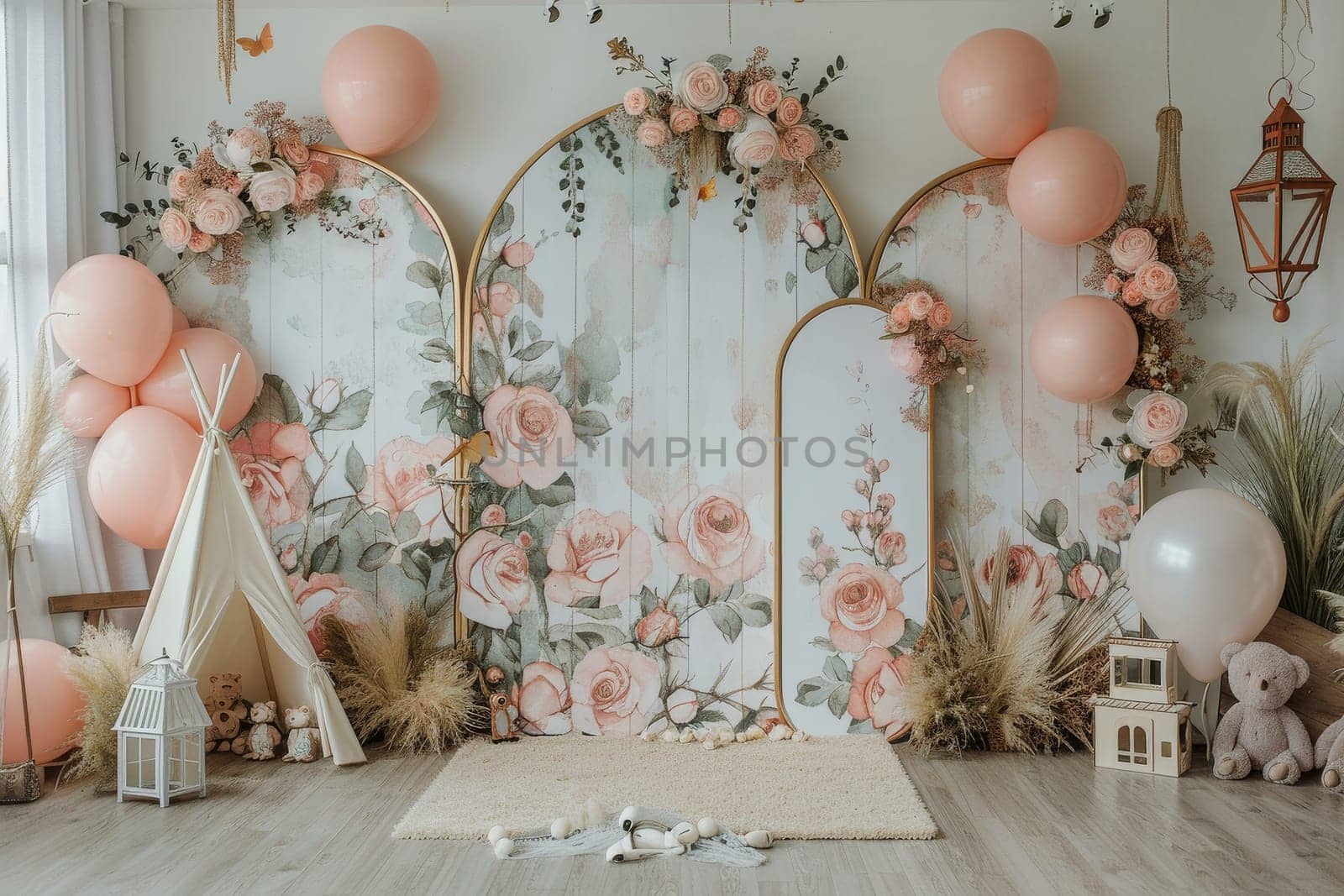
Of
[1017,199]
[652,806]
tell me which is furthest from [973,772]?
[1017,199]

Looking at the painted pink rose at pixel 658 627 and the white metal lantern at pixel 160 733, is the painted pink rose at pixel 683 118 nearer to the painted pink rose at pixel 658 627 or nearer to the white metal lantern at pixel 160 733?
the painted pink rose at pixel 658 627

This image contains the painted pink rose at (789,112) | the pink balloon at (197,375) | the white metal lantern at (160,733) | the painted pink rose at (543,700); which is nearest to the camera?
the white metal lantern at (160,733)

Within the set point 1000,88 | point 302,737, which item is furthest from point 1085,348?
point 302,737

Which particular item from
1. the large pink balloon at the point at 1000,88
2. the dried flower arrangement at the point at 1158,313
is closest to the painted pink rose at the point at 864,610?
the dried flower arrangement at the point at 1158,313

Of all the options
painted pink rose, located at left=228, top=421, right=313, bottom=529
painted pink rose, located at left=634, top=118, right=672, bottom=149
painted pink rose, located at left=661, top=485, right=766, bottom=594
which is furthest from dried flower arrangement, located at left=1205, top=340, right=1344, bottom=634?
painted pink rose, located at left=228, top=421, right=313, bottom=529

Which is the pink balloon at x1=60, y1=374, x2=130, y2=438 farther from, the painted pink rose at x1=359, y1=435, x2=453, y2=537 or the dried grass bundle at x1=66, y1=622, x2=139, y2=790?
the painted pink rose at x1=359, y1=435, x2=453, y2=537

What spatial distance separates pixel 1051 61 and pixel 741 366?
1.40 metres

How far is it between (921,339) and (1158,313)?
75 cm

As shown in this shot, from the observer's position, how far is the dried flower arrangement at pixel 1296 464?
11.2 ft

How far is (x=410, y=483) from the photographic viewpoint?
366 cm

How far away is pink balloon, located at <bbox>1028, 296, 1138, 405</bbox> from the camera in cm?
335

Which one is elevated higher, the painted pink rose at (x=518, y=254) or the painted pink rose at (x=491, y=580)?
the painted pink rose at (x=518, y=254)

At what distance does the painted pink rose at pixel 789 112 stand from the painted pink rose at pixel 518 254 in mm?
937

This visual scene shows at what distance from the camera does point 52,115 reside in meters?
3.40
